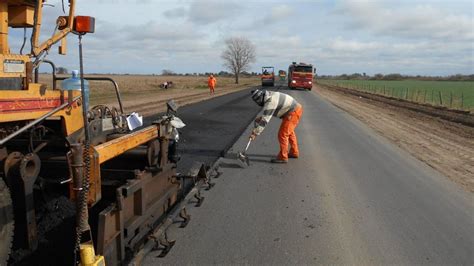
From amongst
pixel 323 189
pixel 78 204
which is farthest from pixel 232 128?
pixel 78 204

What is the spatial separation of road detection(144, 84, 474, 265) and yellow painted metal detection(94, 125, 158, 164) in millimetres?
1009

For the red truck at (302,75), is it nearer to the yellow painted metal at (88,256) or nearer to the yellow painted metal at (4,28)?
the yellow painted metal at (4,28)

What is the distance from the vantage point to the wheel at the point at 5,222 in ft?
10.3

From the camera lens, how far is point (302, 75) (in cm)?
4397

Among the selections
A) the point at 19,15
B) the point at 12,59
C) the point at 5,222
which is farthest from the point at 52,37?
the point at 5,222

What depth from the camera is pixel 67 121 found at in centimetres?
382

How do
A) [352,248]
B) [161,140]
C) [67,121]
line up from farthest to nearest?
[161,140] → [352,248] → [67,121]

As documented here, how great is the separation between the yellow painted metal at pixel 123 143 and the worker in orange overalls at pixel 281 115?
163 inches

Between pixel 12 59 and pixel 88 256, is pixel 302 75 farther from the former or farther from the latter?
pixel 88 256

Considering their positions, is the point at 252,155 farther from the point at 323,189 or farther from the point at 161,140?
the point at 161,140

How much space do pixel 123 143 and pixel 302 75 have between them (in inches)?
1623

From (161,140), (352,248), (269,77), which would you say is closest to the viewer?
(352,248)

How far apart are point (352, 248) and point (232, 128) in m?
8.99

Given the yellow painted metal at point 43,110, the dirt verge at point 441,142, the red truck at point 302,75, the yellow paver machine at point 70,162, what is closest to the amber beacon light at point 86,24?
the yellow paver machine at point 70,162
